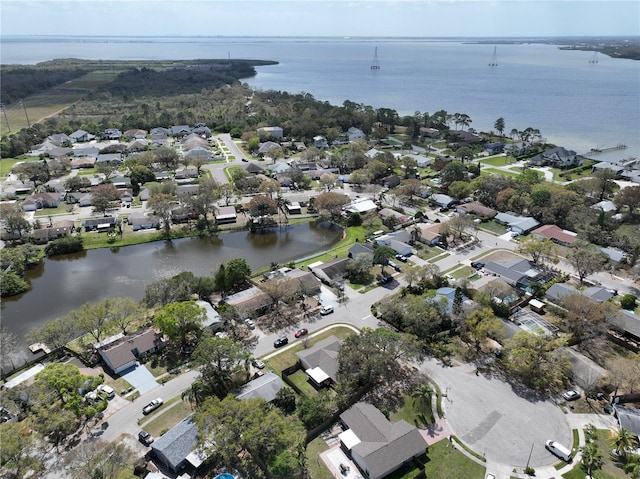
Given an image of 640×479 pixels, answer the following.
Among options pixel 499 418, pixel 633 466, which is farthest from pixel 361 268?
pixel 633 466

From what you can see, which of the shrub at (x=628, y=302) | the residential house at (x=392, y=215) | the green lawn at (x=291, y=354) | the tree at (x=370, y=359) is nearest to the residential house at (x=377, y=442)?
the tree at (x=370, y=359)

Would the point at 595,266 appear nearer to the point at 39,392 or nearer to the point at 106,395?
the point at 106,395

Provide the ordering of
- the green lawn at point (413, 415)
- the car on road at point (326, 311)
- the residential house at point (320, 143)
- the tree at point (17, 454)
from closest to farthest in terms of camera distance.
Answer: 1. the tree at point (17, 454)
2. the green lawn at point (413, 415)
3. the car on road at point (326, 311)
4. the residential house at point (320, 143)

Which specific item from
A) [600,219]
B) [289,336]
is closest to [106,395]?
[289,336]

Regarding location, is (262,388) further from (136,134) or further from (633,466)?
(136,134)

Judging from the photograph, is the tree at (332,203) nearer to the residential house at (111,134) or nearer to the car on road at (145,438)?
the car on road at (145,438)

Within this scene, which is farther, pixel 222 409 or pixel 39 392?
pixel 39 392
